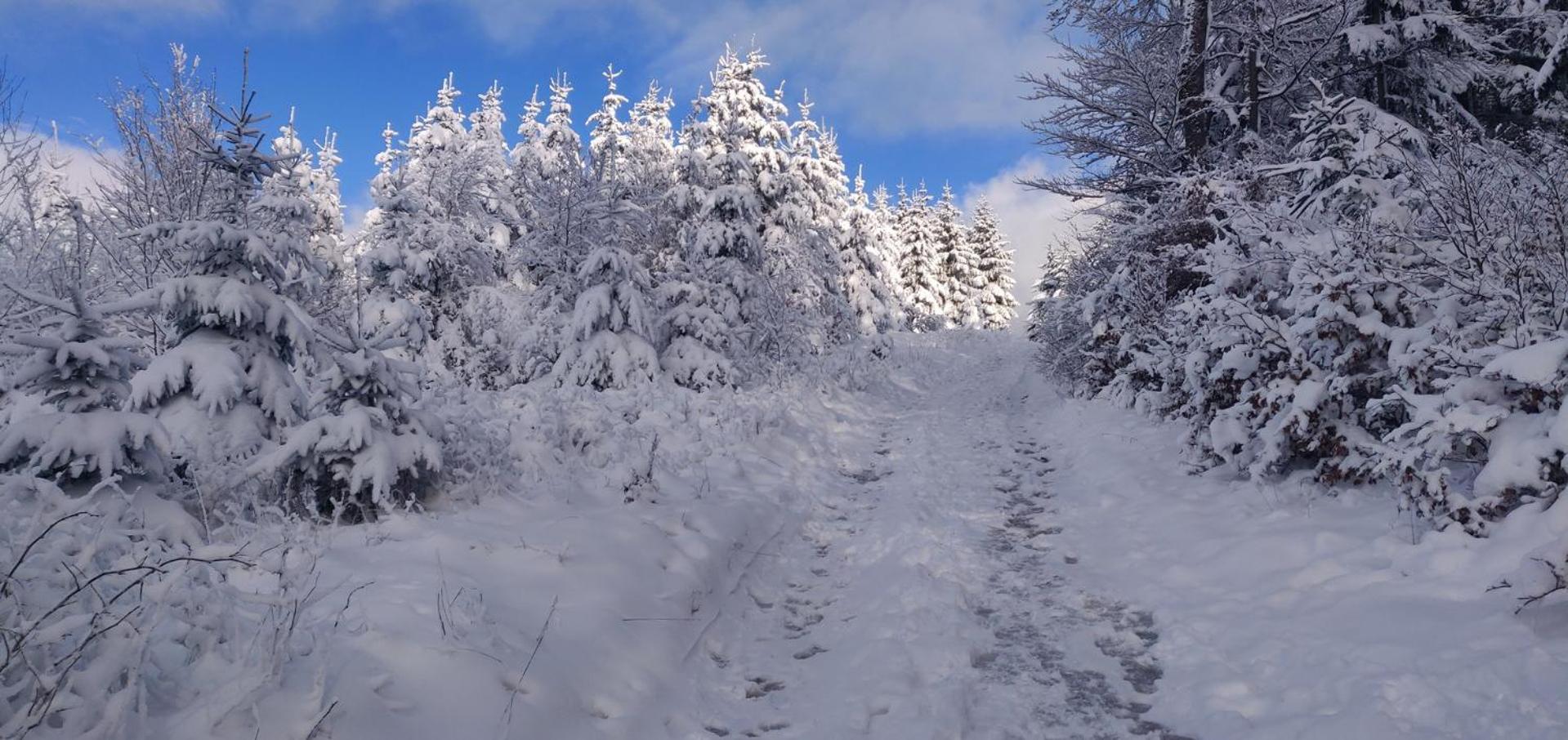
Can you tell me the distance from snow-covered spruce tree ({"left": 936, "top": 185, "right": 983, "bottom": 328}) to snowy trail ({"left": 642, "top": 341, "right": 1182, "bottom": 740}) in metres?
42.0

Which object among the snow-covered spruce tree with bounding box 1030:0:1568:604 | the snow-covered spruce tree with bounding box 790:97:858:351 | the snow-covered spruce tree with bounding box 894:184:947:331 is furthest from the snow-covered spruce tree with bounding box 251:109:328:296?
the snow-covered spruce tree with bounding box 894:184:947:331

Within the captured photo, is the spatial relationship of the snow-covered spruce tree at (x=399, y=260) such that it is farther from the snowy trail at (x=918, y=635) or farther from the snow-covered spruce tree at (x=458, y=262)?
the snowy trail at (x=918, y=635)

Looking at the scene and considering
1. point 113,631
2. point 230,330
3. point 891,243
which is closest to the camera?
point 113,631

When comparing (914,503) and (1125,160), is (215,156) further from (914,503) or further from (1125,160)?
(1125,160)

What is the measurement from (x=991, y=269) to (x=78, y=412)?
53922 millimetres

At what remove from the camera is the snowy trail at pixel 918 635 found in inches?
167

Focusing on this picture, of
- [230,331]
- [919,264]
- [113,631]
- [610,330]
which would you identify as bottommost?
[113,631]

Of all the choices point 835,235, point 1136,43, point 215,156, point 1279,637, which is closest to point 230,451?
point 215,156

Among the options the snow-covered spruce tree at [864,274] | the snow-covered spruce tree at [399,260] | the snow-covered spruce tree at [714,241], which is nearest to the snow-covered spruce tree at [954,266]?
the snow-covered spruce tree at [864,274]

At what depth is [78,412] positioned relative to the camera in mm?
4688

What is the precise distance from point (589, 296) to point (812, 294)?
9.68 metres

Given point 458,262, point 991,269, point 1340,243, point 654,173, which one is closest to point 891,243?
point 991,269

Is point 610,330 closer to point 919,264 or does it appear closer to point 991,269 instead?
point 919,264

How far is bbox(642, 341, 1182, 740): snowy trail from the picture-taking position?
4238 mm
